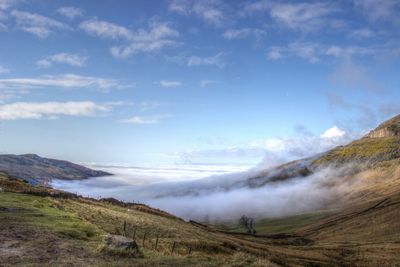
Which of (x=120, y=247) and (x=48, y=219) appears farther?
(x=48, y=219)

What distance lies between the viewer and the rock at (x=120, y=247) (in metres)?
28.6

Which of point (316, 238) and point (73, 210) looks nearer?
point (73, 210)

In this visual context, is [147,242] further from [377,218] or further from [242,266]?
[377,218]

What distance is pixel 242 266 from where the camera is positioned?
29188mm

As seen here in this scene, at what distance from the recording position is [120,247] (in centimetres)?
2891

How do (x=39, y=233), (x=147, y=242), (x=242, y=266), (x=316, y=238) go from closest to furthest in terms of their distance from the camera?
(x=242, y=266) → (x=39, y=233) → (x=147, y=242) → (x=316, y=238)

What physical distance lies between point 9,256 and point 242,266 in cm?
1488

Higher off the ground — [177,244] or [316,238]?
[177,244]

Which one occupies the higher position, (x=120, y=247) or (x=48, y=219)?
(x=48, y=219)

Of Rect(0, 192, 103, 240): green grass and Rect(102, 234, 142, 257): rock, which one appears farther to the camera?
Rect(0, 192, 103, 240): green grass

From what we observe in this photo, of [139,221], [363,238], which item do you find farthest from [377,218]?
[139,221]

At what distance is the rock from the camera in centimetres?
2861

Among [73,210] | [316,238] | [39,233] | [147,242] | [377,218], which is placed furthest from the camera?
[377,218]

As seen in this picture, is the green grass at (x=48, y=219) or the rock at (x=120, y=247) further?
the green grass at (x=48, y=219)
